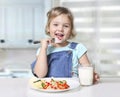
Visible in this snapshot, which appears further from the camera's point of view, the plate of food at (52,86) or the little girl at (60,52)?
the little girl at (60,52)

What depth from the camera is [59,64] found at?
1274 mm

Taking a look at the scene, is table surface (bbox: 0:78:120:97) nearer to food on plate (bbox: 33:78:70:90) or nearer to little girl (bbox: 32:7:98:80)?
food on plate (bbox: 33:78:70:90)

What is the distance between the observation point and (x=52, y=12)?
1.35 metres

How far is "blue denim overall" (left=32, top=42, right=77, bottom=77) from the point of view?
126cm

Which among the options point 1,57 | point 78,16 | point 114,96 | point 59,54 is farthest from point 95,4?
point 114,96

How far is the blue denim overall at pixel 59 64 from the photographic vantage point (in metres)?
1.26

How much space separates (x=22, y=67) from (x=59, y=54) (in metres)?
1.36

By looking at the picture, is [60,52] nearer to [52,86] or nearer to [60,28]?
[60,28]

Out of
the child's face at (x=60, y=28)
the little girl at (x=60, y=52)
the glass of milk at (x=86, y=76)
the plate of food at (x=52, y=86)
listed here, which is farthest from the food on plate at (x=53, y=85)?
the child's face at (x=60, y=28)

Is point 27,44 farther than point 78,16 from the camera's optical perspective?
Yes

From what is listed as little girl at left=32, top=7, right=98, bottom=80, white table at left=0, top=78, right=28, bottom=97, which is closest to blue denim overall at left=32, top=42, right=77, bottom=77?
little girl at left=32, top=7, right=98, bottom=80

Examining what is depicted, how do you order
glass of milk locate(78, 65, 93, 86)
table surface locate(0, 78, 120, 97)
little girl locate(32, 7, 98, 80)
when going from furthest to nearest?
little girl locate(32, 7, 98, 80) < glass of milk locate(78, 65, 93, 86) < table surface locate(0, 78, 120, 97)

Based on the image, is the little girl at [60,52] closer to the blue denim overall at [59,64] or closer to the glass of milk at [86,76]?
the blue denim overall at [59,64]

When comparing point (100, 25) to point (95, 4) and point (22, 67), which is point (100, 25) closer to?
point (95, 4)
